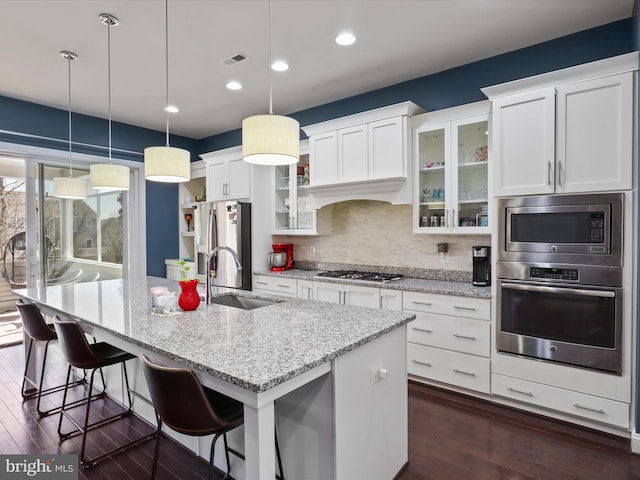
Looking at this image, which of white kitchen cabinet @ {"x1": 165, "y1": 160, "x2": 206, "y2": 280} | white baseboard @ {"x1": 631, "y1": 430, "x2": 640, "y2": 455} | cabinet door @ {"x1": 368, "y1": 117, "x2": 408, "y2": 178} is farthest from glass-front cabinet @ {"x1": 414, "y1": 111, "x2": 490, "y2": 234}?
white kitchen cabinet @ {"x1": 165, "y1": 160, "x2": 206, "y2": 280}

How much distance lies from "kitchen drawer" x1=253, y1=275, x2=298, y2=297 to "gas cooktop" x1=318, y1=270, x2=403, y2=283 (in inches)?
13.3

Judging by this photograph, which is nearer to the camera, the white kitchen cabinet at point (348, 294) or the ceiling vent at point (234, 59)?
the ceiling vent at point (234, 59)

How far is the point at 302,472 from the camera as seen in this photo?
5.56ft

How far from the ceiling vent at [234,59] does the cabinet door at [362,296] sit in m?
2.28

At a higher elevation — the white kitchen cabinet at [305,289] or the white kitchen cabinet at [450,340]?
the white kitchen cabinet at [305,289]

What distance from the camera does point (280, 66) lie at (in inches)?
131

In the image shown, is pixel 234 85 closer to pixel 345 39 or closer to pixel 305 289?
pixel 345 39

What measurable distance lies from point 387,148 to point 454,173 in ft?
2.19

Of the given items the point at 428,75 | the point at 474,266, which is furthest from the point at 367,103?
the point at 474,266

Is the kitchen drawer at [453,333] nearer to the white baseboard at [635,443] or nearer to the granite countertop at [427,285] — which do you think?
the granite countertop at [427,285]

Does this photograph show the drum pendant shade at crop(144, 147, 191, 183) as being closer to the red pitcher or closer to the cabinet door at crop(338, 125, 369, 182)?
the red pitcher

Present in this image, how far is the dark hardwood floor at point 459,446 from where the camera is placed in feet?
6.95

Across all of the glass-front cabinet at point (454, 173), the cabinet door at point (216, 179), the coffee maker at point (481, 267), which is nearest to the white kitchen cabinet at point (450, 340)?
the coffee maker at point (481, 267)

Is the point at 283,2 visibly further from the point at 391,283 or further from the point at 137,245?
the point at 137,245
